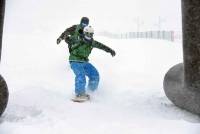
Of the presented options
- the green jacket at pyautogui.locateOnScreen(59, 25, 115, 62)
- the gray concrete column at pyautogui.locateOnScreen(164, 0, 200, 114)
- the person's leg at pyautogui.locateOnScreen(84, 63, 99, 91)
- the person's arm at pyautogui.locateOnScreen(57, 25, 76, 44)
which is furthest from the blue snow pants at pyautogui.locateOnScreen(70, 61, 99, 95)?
the gray concrete column at pyautogui.locateOnScreen(164, 0, 200, 114)

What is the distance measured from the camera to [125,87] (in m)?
7.13

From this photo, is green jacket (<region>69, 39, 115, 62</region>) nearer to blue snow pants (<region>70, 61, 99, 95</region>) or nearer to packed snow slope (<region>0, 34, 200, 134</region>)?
blue snow pants (<region>70, 61, 99, 95</region>)

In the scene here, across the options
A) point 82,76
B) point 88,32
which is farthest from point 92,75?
point 88,32

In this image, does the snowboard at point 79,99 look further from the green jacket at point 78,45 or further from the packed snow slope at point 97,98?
the green jacket at point 78,45

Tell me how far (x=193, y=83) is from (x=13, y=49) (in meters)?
8.67

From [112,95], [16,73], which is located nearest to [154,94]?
[112,95]

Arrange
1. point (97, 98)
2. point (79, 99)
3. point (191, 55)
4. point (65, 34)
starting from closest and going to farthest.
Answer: point (191, 55) < point (79, 99) < point (97, 98) < point (65, 34)

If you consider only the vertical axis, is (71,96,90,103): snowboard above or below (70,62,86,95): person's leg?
below

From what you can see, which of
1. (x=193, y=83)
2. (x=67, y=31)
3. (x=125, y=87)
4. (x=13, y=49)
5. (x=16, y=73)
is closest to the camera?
(x=193, y=83)

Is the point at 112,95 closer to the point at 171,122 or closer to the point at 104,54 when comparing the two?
the point at 171,122

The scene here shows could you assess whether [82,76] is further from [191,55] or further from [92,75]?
[191,55]

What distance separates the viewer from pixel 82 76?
627cm

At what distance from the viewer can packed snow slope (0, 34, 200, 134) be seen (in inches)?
175

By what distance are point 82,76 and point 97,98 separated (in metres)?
0.43
